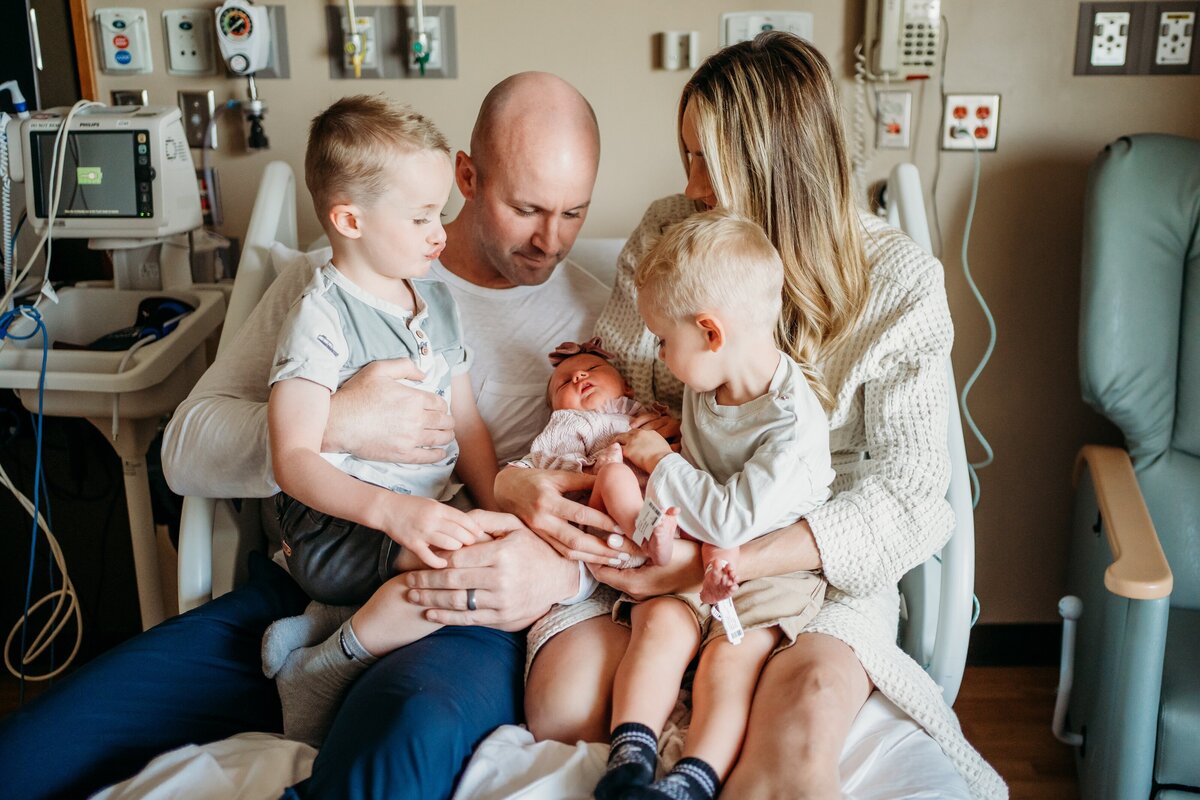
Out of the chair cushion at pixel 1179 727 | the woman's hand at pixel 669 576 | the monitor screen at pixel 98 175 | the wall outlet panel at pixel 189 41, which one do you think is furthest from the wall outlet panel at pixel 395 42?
the chair cushion at pixel 1179 727

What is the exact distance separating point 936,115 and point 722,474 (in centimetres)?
140

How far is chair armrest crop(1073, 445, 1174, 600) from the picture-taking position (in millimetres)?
1670

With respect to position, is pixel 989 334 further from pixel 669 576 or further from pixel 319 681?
pixel 319 681

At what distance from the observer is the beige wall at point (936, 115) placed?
2316 mm

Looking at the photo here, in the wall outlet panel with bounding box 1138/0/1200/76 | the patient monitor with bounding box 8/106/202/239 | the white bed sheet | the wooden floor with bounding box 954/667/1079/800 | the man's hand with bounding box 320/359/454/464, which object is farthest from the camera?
the wall outlet panel with bounding box 1138/0/1200/76

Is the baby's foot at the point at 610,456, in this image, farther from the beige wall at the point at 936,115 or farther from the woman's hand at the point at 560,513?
the beige wall at the point at 936,115

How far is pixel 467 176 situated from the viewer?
183cm

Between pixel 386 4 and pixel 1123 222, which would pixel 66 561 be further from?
pixel 1123 222

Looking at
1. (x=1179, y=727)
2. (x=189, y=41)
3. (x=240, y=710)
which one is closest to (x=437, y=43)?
(x=189, y=41)

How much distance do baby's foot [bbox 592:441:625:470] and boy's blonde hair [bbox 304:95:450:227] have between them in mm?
497

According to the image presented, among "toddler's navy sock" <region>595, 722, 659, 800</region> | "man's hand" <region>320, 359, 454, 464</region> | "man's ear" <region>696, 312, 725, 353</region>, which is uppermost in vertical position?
"man's ear" <region>696, 312, 725, 353</region>

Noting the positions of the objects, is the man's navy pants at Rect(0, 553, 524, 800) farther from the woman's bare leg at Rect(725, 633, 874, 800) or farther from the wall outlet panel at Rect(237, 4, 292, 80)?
the wall outlet panel at Rect(237, 4, 292, 80)

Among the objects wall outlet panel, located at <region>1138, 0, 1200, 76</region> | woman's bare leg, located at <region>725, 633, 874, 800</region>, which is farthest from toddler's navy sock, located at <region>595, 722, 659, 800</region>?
wall outlet panel, located at <region>1138, 0, 1200, 76</region>

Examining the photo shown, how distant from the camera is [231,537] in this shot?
5.67ft
